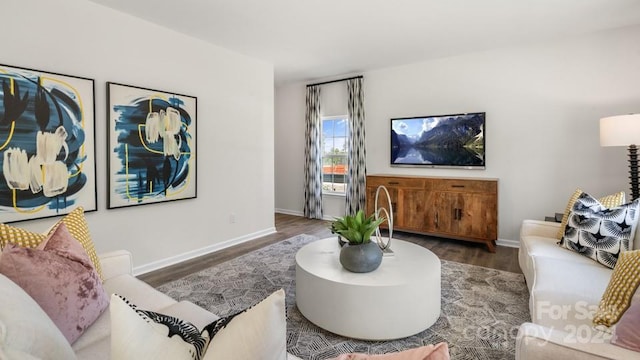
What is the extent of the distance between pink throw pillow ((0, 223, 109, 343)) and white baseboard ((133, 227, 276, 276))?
200cm

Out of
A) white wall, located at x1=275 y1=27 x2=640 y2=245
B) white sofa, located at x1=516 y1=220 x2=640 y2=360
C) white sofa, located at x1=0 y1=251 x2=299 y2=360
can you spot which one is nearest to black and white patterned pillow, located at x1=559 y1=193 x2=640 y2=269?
white sofa, located at x1=516 y1=220 x2=640 y2=360

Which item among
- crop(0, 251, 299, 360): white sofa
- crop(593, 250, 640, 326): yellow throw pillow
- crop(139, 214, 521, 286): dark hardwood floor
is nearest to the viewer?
crop(0, 251, 299, 360): white sofa

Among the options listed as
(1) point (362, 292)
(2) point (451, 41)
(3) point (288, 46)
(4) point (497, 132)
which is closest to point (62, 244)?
(1) point (362, 292)

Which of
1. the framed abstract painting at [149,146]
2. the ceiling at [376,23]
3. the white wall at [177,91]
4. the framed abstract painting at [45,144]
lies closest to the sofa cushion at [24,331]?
the framed abstract painting at [45,144]

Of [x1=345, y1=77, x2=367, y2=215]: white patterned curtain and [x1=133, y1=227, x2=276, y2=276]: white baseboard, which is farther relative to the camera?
[x1=345, y1=77, x2=367, y2=215]: white patterned curtain

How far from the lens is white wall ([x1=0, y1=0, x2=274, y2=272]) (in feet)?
8.58

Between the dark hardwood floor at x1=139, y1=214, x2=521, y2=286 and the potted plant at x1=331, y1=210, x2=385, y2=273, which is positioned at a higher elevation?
the potted plant at x1=331, y1=210, x2=385, y2=273

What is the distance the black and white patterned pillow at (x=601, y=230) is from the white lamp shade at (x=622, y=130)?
2.74 ft

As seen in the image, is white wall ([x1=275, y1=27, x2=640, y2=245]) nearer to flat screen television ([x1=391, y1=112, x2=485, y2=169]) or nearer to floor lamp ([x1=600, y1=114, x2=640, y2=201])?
flat screen television ([x1=391, y1=112, x2=485, y2=169])

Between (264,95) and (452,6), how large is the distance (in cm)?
263

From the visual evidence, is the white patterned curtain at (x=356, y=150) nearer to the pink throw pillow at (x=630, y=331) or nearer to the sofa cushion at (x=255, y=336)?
the pink throw pillow at (x=630, y=331)

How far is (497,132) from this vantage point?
13.9 ft

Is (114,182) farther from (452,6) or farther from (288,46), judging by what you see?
(452,6)

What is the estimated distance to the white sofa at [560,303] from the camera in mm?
988
